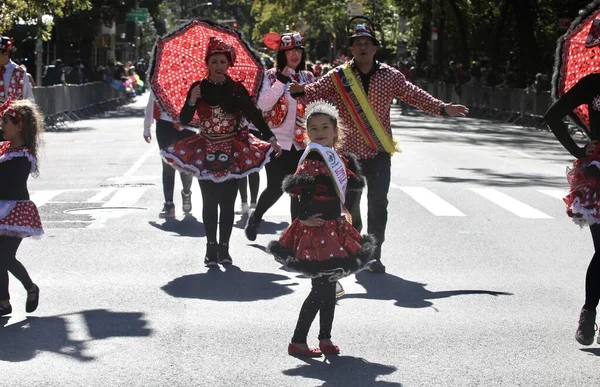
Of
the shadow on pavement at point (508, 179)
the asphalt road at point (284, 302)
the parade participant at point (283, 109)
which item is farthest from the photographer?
the shadow on pavement at point (508, 179)

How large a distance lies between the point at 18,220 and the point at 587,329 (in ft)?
11.6

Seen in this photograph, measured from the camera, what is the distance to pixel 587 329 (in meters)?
7.30

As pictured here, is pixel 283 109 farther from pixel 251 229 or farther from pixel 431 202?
pixel 431 202

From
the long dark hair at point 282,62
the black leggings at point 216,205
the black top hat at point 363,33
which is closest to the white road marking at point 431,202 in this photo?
the long dark hair at point 282,62

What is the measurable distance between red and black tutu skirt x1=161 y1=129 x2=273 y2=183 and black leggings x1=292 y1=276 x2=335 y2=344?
333cm

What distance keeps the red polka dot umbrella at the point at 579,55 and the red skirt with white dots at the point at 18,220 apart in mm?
3365

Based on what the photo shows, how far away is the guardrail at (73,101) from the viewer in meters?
32.3

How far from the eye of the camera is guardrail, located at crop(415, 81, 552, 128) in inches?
1417

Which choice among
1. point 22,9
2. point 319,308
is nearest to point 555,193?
point 319,308

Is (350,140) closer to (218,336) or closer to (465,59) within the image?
(218,336)

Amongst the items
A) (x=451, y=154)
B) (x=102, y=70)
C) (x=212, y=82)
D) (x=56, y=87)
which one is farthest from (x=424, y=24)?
(x=212, y=82)

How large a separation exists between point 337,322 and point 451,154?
647 inches

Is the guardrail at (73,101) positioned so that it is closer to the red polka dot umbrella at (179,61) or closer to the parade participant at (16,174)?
the red polka dot umbrella at (179,61)

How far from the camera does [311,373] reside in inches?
262
